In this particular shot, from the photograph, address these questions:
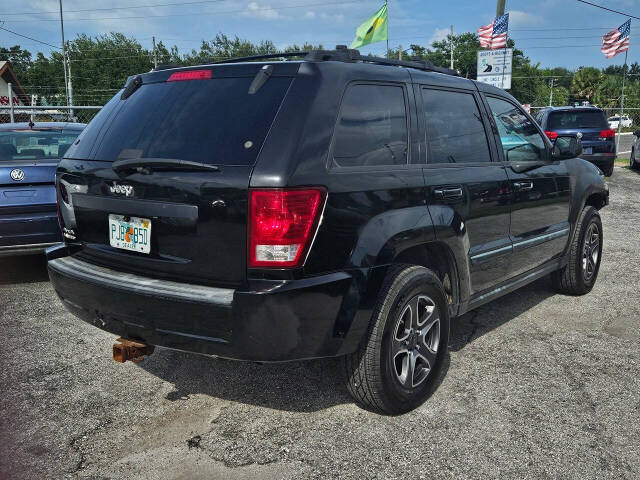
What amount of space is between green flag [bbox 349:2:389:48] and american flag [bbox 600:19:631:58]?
9.06m

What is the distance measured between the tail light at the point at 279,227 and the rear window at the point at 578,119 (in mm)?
13365

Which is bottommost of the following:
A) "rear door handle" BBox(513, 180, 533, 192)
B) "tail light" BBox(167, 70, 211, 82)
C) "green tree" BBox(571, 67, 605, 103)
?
"rear door handle" BBox(513, 180, 533, 192)

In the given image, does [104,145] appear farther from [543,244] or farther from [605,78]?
[605,78]

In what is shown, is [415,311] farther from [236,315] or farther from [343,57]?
[343,57]

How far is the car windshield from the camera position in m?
5.85

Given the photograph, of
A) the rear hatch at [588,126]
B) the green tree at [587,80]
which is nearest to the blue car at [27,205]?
the rear hatch at [588,126]

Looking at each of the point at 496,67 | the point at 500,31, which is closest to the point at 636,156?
the point at 496,67

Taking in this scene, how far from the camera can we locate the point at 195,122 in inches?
117

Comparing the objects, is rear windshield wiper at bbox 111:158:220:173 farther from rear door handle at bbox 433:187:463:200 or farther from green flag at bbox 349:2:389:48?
green flag at bbox 349:2:389:48

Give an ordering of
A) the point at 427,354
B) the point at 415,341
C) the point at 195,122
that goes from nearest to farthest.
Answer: the point at 195,122, the point at 415,341, the point at 427,354

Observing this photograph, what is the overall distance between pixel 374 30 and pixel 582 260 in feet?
48.2

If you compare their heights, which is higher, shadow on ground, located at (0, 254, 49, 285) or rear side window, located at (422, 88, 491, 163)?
rear side window, located at (422, 88, 491, 163)

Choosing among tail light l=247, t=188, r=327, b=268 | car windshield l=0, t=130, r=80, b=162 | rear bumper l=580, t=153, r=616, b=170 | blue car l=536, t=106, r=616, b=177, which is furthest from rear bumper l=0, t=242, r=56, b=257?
rear bumper l=580, t=153, r=616, b=170

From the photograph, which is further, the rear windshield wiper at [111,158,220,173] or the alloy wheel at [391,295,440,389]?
the alloy wheel at [391,295,440,389]
